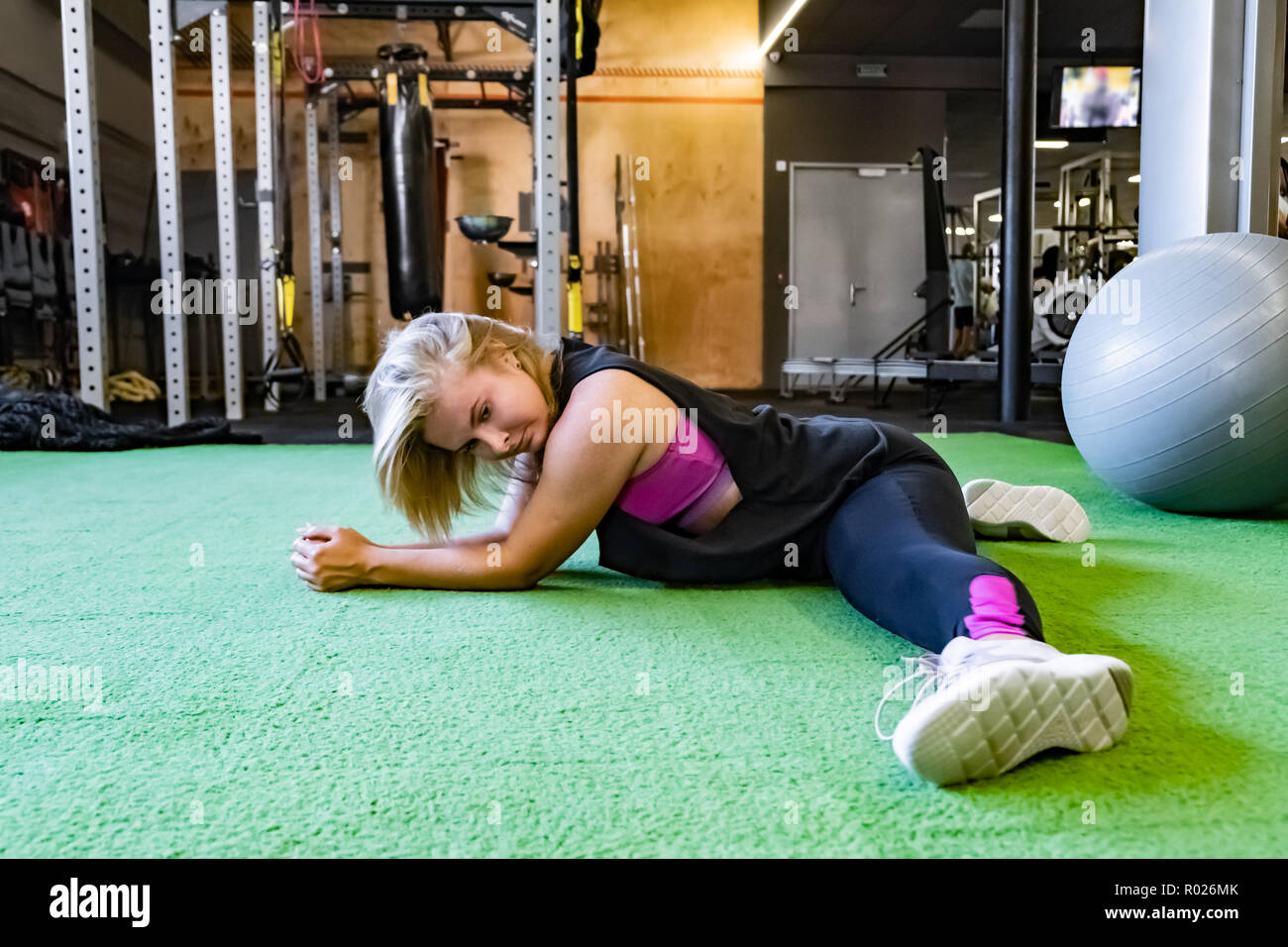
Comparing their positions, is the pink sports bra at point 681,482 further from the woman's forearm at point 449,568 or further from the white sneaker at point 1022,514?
the white sneaker at point 1022,514

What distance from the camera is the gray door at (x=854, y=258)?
30.2ft

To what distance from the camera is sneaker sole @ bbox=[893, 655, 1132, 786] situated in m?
0.85

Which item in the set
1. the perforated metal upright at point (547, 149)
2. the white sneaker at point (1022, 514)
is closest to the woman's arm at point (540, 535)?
the white sneaker at point (1022, 514)

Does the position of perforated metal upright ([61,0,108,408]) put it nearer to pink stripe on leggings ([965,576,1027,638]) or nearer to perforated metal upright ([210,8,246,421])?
perforated metal upright ([210,8,246,421])

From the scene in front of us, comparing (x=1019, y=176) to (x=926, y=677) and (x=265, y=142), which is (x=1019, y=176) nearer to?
(x=265, y=142)

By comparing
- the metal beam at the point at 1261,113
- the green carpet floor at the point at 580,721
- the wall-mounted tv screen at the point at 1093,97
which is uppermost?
the wall-mounted tv screen at the point at 1093,97

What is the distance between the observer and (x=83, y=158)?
3.92 m

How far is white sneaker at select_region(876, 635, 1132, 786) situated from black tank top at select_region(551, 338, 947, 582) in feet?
1.95

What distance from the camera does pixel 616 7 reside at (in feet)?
29.4

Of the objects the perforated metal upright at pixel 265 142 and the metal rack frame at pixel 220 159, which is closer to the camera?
the metal rack frame at pixel 220 159

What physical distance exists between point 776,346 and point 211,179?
5.09m

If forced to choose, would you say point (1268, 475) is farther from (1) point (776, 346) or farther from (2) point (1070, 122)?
(1) point (776, 346)

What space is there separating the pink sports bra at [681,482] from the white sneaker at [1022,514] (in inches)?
27.9
